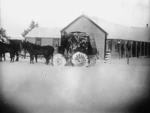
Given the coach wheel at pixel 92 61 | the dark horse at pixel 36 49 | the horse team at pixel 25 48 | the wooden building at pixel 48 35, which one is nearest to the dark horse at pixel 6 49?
the horse team at pixel 25 48

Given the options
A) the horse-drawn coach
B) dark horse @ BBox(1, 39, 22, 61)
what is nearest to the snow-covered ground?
dark horse @ BBox(1, 39, 22, 61)

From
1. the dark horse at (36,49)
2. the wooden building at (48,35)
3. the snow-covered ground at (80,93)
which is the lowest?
the snow-covered ground at (80,93)

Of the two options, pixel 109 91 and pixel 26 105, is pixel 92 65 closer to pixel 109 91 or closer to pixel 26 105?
pixel 109 91

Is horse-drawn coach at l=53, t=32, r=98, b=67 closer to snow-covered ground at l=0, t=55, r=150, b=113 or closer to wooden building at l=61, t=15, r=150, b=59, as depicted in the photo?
wooden building at l=61, t=15, r=150, b=59

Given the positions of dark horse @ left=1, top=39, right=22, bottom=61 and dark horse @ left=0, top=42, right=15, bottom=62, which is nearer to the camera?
dark horse @ left=0, top=42, right=15, bottom=62

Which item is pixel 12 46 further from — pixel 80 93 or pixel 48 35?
pixel 80 93

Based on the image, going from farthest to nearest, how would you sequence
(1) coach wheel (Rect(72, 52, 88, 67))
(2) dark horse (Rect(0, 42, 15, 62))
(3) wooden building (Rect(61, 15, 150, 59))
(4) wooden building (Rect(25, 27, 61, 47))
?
1. (1) coach wheel (Rect(72, 52, 88, 67))
2. (2) dark horse (Rect(0, 42, 15, 62))
3. (3) wooden building (Rect(61, 15, 150, 59))
4. (4) wooden building (Rect(25, 27, 61, 47))

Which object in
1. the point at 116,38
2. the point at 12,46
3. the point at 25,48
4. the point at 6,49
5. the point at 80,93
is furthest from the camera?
the point at 25,48

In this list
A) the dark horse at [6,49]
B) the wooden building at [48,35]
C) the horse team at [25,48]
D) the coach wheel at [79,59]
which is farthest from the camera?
the coach wheel at [79,59]

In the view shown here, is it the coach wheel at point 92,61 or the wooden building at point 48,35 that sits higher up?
the wooden building at point 48,35

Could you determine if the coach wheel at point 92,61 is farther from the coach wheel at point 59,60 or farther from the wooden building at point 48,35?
the wooden building at point 48,35

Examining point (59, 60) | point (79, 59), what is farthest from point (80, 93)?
point (79, 59)

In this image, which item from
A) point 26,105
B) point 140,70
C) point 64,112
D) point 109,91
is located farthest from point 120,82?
point 26,105

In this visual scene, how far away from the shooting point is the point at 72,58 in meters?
5.67
